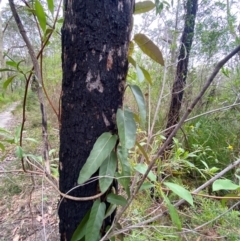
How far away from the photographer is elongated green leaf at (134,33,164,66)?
1.78 ft

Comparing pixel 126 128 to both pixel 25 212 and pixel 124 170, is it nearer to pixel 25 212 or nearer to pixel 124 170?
pixel 124 170

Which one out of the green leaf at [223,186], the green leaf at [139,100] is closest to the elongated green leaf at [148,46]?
the green leaf at [139,100]

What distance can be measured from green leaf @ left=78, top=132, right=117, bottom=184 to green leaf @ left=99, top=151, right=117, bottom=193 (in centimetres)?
3

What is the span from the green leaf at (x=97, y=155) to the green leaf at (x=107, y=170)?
3 cm

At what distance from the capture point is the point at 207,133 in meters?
2.00

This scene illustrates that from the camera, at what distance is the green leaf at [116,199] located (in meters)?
0.47

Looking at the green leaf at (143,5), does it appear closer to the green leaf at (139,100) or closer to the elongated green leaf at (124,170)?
the green leaf at (139,100)

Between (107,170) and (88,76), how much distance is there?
209 mm

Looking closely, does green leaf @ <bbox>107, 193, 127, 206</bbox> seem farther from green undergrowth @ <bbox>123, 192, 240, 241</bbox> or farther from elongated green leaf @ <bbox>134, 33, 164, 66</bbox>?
green undergrowth @ <bbox>123, 192, 240, 241</bbox>

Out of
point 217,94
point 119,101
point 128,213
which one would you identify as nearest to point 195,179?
point 128,213

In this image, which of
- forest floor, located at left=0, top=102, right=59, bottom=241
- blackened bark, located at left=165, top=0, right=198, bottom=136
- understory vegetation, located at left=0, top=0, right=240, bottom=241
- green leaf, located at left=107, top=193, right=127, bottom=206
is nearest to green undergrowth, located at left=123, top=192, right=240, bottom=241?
understory vegetation, located at left=0, top=0, right=240, bottom=241

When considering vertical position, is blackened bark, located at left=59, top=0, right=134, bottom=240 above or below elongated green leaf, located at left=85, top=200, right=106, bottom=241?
above

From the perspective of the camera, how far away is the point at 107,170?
463mm

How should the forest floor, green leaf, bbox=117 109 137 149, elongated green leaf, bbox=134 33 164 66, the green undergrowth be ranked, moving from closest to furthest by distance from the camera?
green leaf, bbox=117 109 137 149, elongated green leaf, bbox=134 33 164 66, the green undergrowth, the forest floor
